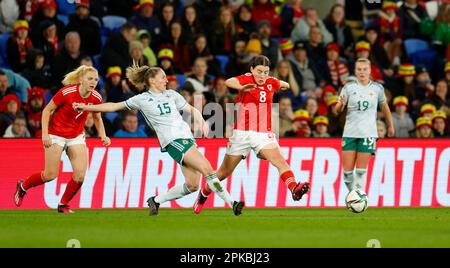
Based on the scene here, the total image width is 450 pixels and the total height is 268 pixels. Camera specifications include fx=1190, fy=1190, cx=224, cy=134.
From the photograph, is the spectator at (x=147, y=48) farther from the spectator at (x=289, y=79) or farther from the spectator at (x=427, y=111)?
the spectator at (x=427, y=111)

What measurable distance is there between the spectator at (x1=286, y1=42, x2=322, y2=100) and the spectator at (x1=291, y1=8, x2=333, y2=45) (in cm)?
64

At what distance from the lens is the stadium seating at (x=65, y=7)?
22.7m

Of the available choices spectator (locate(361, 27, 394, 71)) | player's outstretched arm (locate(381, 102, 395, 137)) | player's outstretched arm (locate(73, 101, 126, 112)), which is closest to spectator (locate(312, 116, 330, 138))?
spectator (locate(361, 27, 394, 71))

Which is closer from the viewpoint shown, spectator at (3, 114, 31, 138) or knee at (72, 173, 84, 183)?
knee at (72, 173, 84, 183)

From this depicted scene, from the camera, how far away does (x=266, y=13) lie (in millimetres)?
24203

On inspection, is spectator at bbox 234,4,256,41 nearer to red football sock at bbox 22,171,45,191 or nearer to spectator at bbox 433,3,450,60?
spectator at bbox 433,3,450,60

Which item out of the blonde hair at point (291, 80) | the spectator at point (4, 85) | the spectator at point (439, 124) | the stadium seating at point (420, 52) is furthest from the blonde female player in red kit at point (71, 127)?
the stadium seating at point (420, 52)

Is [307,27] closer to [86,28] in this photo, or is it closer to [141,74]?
[86,28]

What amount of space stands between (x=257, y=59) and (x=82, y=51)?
22.9 feet

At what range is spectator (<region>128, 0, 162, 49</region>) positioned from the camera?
2278 cm

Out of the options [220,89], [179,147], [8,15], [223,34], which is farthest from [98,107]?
[223,34]

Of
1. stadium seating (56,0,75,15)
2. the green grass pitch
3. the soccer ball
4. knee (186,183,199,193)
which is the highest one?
stadium seating (56,0,75,15)
